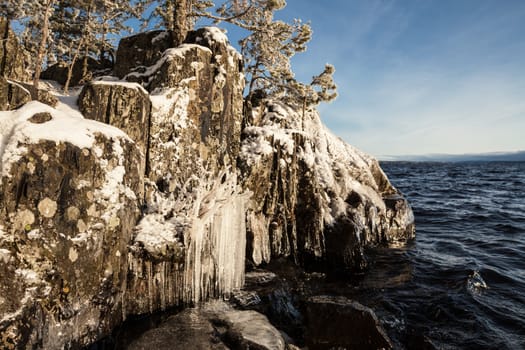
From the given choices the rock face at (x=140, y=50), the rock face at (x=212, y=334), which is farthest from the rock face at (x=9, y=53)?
the rock face at (x=212, y=334)

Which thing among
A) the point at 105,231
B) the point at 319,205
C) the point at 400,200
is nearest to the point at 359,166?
the point at 400,200

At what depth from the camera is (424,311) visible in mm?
9148

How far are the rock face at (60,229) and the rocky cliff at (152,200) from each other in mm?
20

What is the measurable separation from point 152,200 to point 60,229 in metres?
3.02

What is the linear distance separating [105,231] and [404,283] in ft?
35.2

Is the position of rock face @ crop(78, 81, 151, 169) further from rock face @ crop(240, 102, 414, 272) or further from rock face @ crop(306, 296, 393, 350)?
rock face @ crop(306, 296, 393, 350)

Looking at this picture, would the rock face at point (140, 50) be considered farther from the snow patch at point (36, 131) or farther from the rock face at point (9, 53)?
the snow patch at point (36, 131)

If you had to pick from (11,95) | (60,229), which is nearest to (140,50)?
(11,95)

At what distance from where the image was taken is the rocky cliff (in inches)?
213

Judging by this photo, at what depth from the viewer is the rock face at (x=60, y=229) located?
5.20 metres

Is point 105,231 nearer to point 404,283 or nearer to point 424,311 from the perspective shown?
point 424,311

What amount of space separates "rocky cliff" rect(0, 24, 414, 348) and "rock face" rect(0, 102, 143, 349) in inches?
0.8

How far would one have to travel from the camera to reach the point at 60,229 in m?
5.61

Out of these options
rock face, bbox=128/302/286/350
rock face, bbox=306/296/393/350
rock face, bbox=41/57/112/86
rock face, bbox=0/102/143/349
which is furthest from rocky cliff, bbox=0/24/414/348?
rock face, bbox=41/57/112/86
